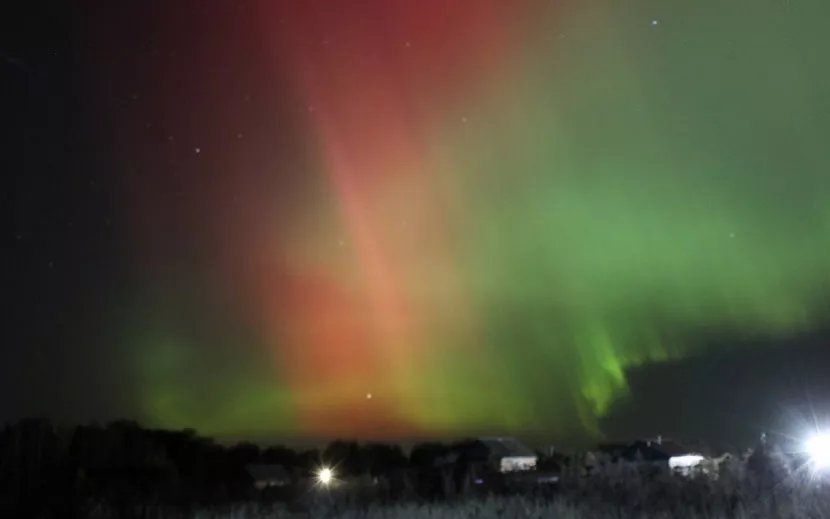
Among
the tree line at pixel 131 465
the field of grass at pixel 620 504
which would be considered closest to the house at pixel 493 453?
the tree line at pixel 131 465

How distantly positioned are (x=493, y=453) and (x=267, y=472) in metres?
9.77

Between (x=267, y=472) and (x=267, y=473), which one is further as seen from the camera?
(x=267, y=472)

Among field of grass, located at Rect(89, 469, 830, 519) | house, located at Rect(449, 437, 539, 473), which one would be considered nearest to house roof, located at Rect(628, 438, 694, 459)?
house, located at Rect(449, 437, 539, 473)

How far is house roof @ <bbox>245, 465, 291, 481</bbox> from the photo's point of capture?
29.7 meters

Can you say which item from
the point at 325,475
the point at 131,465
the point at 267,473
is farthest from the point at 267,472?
the point at 131,465

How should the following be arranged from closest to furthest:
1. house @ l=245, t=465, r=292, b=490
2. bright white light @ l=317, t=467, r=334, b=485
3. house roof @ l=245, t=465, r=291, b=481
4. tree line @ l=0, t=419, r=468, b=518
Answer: tree line @ l=0, t=419, r=468, b=518, bright white light @ l=317, t=467, r=334, b=485, house @ l=245, t=465, r=292, b=490, house roof @ l=245, t=465, r=291, b=481

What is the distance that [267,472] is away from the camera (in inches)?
1283

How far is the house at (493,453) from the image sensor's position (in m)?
33.4

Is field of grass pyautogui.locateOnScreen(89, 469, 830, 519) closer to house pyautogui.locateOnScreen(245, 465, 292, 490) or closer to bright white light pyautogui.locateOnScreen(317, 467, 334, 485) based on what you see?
bright white light pyautogui.locateOnScreen(317, 467, 334, 485)

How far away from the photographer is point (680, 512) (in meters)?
11.8

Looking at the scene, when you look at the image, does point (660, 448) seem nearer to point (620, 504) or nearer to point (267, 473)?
point (267, 473)

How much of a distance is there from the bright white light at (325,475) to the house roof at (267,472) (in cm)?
110

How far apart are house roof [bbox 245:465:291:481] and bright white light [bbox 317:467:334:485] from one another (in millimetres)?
1103

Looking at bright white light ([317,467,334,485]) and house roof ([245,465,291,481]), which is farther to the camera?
house roof ([245,465,291,481])
